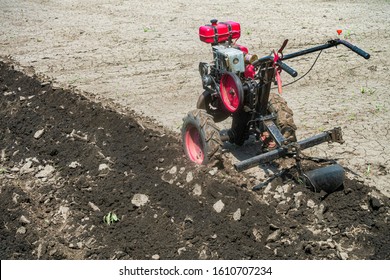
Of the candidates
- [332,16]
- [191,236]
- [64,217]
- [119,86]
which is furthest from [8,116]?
[332,16]

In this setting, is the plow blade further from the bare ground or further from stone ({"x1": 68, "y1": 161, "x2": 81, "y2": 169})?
stone ({"x1": 68, "y1": 161, "x2": 81, "y2": 169})

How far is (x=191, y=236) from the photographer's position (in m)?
4.81

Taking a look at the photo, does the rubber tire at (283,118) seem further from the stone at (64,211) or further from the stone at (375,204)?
the stone at (64,211)

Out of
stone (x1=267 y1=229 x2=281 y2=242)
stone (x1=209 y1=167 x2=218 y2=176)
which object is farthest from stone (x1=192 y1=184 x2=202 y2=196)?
stone (x1=267 y1=229 x2=281 y2=242)

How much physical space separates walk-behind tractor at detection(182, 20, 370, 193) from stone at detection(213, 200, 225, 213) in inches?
16.2

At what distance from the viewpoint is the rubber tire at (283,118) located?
597cm

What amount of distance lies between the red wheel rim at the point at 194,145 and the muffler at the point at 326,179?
142cm

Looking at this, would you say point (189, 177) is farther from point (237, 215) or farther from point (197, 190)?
point (237, 215)

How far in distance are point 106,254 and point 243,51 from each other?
2987mm

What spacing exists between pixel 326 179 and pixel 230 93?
144 centimetres

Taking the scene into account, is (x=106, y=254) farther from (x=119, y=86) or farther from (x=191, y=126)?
(x=119, y=86)

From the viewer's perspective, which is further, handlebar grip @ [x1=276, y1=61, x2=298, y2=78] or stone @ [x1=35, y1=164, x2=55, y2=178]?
stone @ [x1=35, y1=164, x2=55, y2=178]

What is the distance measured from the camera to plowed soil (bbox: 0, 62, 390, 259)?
4.70 metres

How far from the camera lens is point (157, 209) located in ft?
17.3
